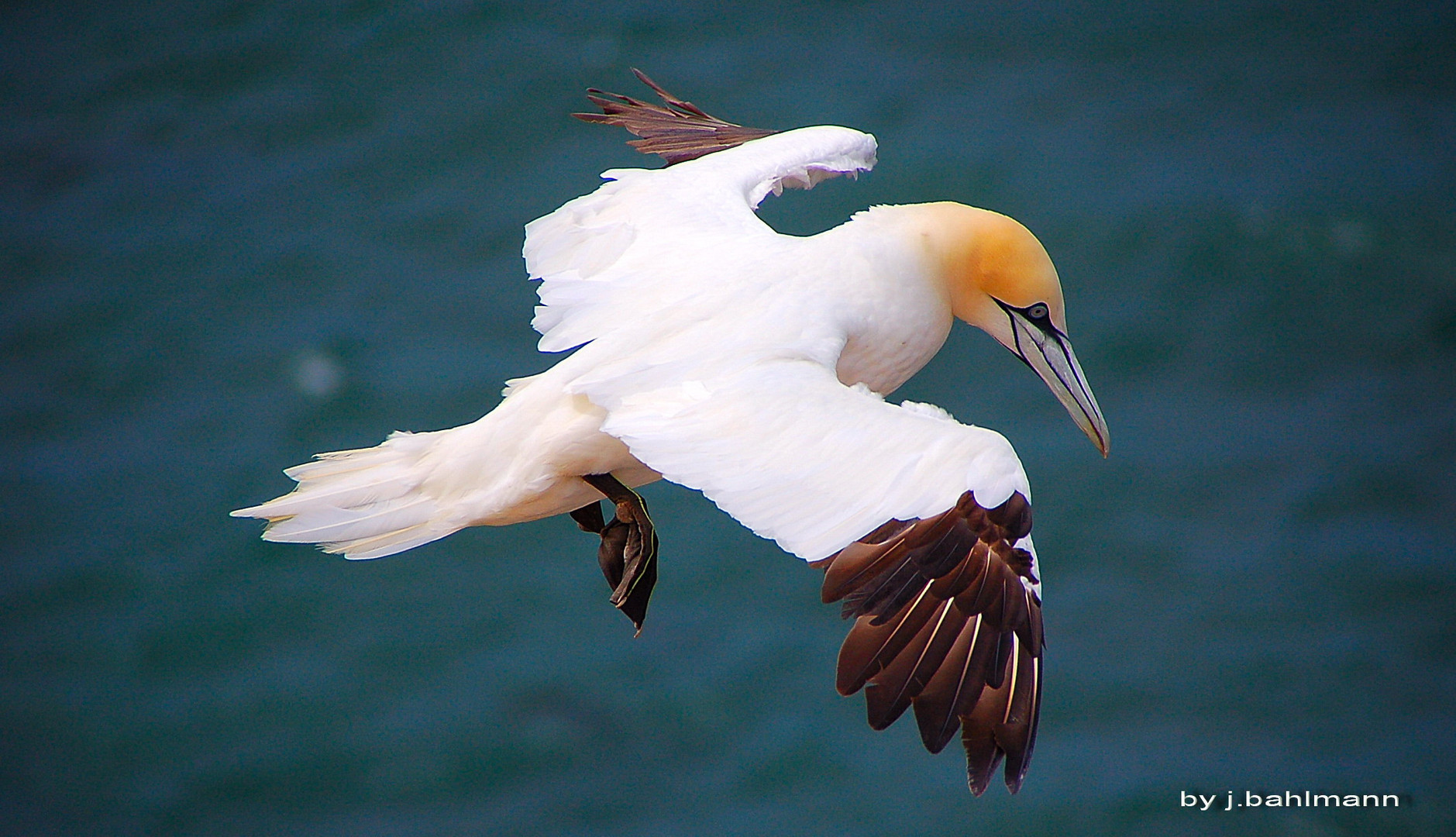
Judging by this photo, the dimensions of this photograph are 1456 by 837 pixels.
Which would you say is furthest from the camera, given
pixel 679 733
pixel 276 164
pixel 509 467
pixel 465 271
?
pixel 276 164

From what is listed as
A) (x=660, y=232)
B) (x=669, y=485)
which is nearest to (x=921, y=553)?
(x=660, y=232)

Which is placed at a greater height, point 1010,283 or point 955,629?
point 1010,283

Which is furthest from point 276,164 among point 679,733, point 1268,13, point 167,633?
point 1268,13

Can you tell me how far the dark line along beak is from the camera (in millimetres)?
4855

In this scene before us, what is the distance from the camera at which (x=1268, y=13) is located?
12.3 m

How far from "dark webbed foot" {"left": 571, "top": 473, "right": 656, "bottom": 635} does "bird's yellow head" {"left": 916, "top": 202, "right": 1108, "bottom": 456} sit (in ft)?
3.69

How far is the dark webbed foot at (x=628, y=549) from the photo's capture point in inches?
183

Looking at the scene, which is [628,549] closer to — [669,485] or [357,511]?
[357,511]

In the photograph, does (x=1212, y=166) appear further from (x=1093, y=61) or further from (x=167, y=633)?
(x=167, y=633)

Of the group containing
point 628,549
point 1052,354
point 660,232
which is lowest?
point 628,549

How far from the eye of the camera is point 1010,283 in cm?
483

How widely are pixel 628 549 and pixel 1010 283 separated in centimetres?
137

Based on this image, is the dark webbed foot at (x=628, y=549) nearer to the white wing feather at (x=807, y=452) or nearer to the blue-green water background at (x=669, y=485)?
the white wing feather at (x=807, y=452)

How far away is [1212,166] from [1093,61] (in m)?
1.26
